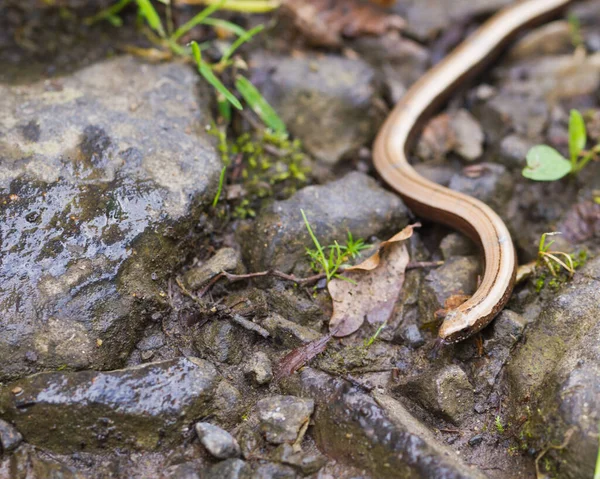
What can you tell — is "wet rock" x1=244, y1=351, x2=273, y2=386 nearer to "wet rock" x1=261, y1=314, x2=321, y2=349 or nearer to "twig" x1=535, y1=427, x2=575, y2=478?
"wet rock" x1=261, y1=314, x2=321, y2=349

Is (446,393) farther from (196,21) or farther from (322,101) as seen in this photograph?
(196,21)

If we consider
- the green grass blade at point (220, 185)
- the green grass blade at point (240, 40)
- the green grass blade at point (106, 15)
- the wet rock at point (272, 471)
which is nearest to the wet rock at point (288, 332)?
the wet rock at point (272, 471)

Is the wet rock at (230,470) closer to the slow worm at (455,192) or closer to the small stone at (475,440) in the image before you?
the small stone at (475,440)

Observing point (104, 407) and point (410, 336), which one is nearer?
point (104, 407)

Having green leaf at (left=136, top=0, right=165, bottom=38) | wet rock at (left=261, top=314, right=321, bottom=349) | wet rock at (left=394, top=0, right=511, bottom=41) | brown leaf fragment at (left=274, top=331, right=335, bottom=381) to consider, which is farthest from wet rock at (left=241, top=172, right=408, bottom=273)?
wet rock at (left=394, top=0, right=511, bottom=41)

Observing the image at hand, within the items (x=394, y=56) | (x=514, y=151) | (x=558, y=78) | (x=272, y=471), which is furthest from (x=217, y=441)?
(x=558, y=78)

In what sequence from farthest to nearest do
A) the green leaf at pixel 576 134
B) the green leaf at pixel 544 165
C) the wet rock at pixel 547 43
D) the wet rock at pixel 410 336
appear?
the wet rock at pixel 547 43
the green leaf at pixel 576 134
the green leaf at pixel 544 165
the wet rock at pixel 410 336
